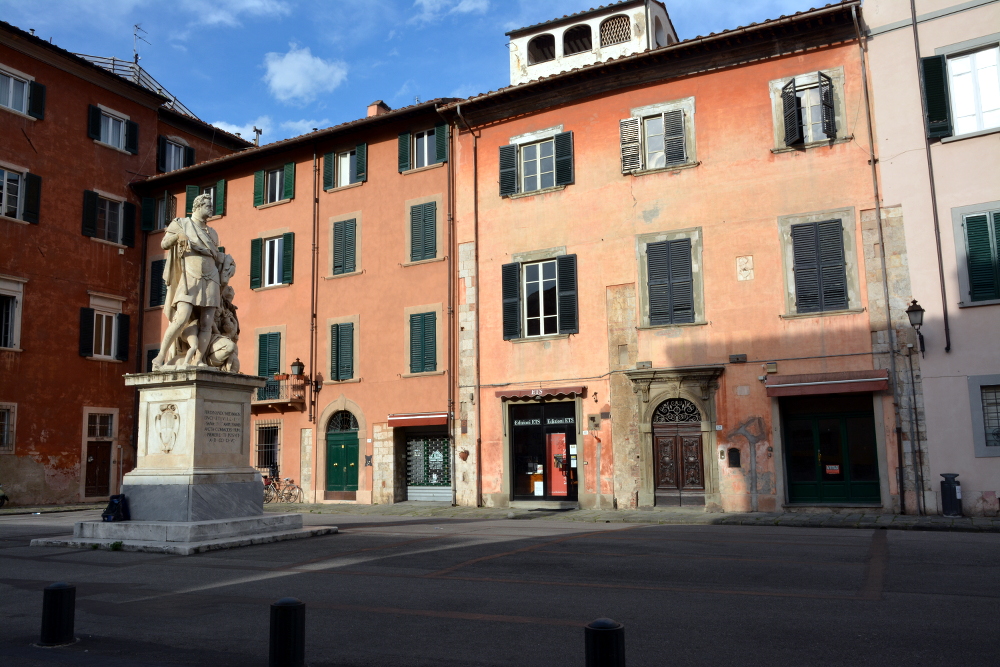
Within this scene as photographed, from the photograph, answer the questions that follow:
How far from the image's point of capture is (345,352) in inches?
1003

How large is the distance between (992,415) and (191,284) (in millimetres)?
15674

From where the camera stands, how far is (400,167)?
25.2 meters

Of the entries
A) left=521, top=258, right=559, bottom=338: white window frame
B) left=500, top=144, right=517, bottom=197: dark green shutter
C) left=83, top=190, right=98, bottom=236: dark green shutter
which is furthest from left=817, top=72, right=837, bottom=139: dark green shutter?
left=83, top=190, right=98, bottom=236: dark green shutter

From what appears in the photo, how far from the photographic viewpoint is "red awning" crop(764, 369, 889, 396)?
17844mm

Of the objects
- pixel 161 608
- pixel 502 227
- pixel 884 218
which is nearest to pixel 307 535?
pixel 161 608

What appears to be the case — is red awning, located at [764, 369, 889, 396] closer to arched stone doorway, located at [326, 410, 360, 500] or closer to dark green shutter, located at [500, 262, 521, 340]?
dark green shutter, located at [500, 262, 521, 340]

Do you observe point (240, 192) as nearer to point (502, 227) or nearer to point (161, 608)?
point (502, 227)

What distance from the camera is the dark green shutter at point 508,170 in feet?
76.0

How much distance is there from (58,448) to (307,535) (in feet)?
56.3

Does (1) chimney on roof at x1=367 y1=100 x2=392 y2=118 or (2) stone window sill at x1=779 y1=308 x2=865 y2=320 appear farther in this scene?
(1) chimney on roof at x1=367 y1=100 x2=392 y2=118

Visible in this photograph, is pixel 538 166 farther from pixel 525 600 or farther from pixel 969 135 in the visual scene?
pixel 525 600

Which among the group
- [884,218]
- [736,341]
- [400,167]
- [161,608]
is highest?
[400,167]

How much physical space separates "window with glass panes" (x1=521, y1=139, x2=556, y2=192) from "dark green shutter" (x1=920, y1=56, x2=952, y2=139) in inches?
357

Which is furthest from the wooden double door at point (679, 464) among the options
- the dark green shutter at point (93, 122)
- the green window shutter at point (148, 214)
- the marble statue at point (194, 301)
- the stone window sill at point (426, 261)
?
the dark green shutter at point (93, 122)
